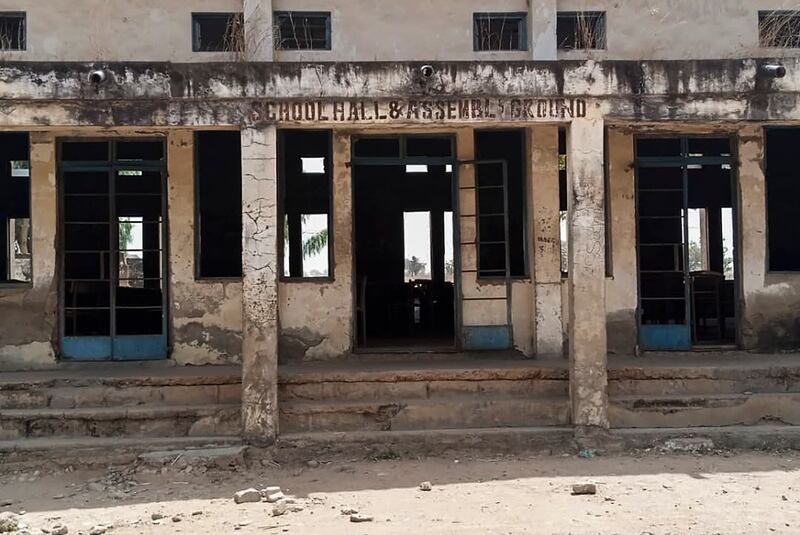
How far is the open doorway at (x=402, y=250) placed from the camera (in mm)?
10750

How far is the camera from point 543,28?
926 cm

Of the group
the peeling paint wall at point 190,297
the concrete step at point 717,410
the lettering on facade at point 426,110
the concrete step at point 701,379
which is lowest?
the concrete step at point 717,410

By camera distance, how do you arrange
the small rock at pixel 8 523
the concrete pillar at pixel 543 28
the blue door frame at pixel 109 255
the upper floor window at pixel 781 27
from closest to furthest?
1. the small rock at pixel 8 523
2. the blue door frame at pixel 109 255
3. the concrete pillar at pixel 543 28
4. the upper floor window at pixel 781 27

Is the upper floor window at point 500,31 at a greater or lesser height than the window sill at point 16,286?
greater

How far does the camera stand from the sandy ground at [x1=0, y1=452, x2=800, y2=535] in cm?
Answer: 521

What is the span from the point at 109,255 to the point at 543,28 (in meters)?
6.25

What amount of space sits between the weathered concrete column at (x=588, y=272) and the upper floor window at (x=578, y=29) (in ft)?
9.47

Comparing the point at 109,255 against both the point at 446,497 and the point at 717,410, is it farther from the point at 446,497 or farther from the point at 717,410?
the point at 717,410

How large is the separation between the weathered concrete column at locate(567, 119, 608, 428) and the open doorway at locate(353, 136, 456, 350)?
2711 mm

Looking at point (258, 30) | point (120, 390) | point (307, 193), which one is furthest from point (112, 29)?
point (120, 390)

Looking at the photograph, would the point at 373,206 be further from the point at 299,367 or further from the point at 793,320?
the point at 793,320

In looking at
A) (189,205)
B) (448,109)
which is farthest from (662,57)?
(189,205)

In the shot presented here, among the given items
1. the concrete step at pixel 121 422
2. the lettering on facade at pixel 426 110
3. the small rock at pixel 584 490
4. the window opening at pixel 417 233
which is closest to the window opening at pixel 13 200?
the concrete step at pixel 121 422

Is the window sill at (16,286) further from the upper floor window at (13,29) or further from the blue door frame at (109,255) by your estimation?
the upper floor window at (13,29)
